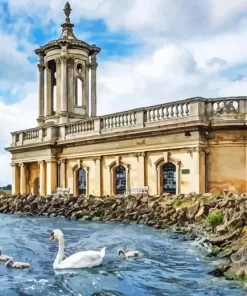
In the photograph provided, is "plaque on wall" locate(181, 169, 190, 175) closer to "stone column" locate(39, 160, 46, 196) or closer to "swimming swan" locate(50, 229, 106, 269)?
"stone column" locate(39, 160, 46, 196)

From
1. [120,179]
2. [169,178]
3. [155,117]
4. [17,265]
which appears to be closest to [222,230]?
[17,265]

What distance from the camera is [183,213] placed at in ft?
61.3

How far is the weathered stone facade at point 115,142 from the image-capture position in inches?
877

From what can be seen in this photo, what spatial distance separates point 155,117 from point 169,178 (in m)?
3.00

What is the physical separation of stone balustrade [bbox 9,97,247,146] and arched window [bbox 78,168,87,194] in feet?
6.92

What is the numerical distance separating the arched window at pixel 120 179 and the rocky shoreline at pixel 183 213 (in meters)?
2.13

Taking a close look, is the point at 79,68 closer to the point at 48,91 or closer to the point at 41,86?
the point at 48,91

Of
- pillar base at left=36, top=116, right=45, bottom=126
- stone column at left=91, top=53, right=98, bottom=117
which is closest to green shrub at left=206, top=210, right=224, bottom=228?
stone column at left=91, top=53, right=98, bottom=117

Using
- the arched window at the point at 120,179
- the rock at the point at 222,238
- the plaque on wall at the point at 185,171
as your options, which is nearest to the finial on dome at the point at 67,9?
the arched window at the point at 120,179

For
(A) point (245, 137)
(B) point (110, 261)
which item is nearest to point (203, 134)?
(A) point (245, 137)

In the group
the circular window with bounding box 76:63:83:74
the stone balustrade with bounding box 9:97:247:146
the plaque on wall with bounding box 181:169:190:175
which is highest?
the circular window with bounding box 76:63:83:74

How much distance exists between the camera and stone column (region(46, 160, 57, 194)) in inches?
1216

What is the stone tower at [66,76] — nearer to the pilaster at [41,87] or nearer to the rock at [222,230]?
the pilaster at [41,87]

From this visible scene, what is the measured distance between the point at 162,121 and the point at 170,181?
287 centimetres
